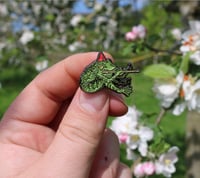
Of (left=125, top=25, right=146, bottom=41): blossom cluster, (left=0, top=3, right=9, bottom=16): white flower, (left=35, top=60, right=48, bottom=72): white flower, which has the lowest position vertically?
(left=0, top=3, right=9, bottom=16): white flower

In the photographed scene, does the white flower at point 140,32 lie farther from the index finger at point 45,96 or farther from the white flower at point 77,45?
the white flower at point 77,45

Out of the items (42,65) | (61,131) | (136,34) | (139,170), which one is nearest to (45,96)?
(61,131)

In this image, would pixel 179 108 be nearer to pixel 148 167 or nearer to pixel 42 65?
pixel 148 167

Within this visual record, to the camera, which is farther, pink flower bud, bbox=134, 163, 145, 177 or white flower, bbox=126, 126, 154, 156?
pink flower bud, bbox=134, 163, 145, 177

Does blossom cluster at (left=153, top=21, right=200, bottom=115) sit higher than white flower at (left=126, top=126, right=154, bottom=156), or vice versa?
blossom cluster at (left=153, top=21, right=200, bottom=115)

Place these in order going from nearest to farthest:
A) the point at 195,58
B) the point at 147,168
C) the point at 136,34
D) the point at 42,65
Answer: the point at 195,58
the point at 147,168
the point at 136,34
the point at 42,65

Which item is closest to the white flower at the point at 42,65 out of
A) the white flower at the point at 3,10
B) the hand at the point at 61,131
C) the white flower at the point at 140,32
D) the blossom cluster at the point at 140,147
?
the white flower at the point at 140,32

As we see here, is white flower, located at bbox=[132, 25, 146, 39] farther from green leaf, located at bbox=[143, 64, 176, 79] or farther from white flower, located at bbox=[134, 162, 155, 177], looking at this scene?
white flower, located at bbox=[134, 162, 155, 177]

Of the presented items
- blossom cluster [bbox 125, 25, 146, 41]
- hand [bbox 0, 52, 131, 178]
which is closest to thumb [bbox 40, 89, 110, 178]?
hand [bbox 0, 52, 131, 178]
